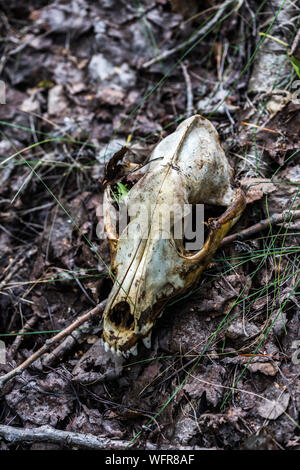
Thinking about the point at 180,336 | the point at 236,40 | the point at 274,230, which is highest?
the point at 236,40

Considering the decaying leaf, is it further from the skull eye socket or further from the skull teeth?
the skull eye socket

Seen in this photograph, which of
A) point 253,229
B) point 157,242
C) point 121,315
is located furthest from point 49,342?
point 253,229

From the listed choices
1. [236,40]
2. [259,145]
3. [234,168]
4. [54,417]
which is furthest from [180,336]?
[236,40]

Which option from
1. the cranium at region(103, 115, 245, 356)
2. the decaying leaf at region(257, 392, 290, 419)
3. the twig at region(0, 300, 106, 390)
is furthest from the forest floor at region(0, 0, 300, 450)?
the cranium at region(103, 115, 245, 356)

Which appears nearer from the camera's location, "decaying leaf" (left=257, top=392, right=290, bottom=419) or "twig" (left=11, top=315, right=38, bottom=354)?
"decaying leaf" (left=257, top=392, right=290, bottom=419)

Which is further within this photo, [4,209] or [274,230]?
[4,209]
